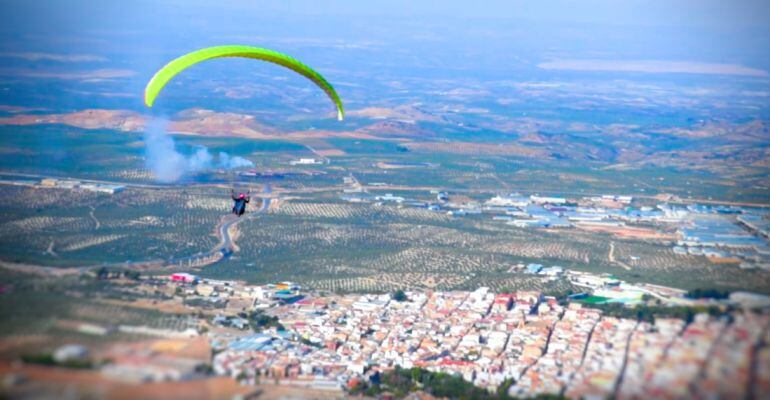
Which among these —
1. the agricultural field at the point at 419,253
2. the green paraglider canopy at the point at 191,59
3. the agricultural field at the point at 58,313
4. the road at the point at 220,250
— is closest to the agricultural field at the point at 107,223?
the road at the point at 220,250

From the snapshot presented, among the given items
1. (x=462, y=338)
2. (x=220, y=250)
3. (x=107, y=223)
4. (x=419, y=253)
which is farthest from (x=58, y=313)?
(x=107, y=223)

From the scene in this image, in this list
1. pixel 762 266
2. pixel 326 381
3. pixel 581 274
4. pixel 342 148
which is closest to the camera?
pixel 326 381

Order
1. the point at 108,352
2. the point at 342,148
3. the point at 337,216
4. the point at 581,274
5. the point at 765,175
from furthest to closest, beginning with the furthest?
the point at 342,148, the point at 765,175, the point at 337,216, the point at 581,274, the point at 108,352

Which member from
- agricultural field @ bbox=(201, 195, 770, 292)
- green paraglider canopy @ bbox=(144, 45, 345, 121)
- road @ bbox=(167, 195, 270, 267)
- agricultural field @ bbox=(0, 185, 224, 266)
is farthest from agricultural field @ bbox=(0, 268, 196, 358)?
road @ bbox=(167, 195, 270, 267)

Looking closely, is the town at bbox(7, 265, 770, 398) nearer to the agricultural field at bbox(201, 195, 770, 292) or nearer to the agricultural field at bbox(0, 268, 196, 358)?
the agricultural field at bbox(0, 268, 196, 358)

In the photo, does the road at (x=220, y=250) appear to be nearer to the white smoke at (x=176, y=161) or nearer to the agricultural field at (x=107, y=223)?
the agricultural field at (x=107, y=223)

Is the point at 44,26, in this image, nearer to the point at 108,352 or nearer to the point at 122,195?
the point at 122,195

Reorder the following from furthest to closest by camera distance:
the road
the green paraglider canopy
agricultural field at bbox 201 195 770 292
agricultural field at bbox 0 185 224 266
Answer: the road → agricultural field at bbox 201 195 770 292 → agricultural field at bbox 0 185 224 266 → the green paraglider canopy

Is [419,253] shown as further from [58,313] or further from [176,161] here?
[58,313]

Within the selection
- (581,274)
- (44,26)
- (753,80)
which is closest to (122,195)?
(581,274)
